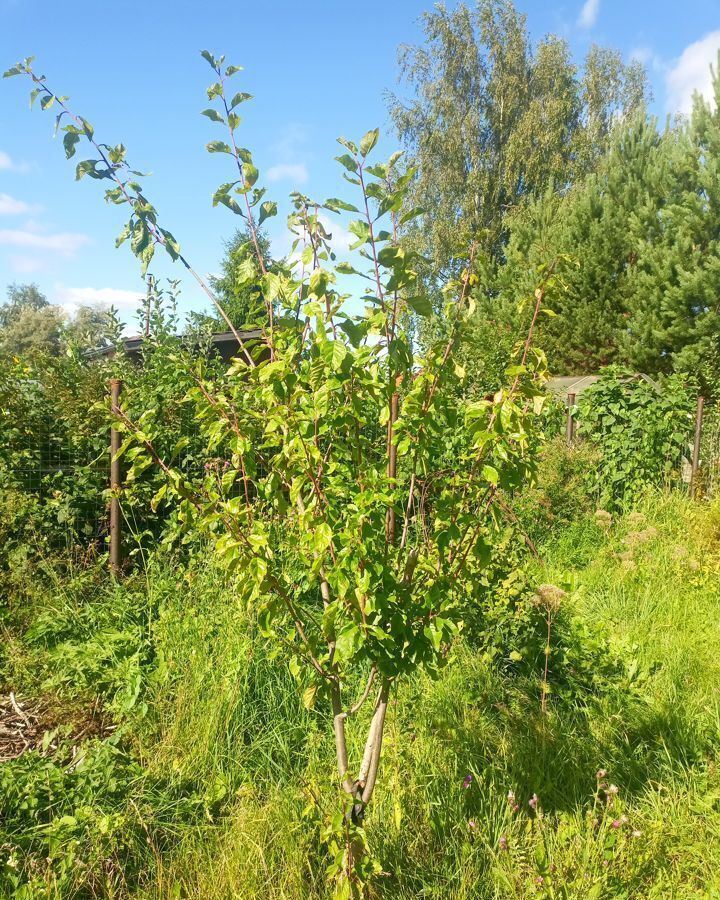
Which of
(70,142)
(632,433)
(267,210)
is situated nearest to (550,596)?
(267,210)

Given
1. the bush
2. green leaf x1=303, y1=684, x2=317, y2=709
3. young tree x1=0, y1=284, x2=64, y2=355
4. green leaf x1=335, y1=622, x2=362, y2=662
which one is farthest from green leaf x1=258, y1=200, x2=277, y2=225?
young tree x1=0, y1=284, x2=64, y2=355

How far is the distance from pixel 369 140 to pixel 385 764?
2.14m

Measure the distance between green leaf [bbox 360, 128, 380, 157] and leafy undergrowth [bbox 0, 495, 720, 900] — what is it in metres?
1.63

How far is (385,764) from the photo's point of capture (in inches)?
98.6

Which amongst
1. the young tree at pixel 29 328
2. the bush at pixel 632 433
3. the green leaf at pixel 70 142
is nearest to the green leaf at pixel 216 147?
the green leaf at pixel 70 142

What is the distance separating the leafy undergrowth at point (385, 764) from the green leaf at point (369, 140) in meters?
1.63

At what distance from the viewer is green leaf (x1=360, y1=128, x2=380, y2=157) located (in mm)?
1619

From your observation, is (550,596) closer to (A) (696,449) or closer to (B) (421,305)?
(B) (421,305)

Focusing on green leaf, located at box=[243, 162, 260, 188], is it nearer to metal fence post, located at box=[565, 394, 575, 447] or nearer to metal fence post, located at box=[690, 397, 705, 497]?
metal fence post, located at box=[565, 394, 575, 447]

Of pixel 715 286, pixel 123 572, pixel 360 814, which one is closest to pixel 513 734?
pixel 360 814

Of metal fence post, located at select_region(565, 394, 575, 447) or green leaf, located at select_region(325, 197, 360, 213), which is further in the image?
metal fence post, located at select_region(565, 394, 575, 447)

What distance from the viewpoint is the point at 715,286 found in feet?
43.4

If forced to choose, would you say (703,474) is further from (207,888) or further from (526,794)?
(207,888)

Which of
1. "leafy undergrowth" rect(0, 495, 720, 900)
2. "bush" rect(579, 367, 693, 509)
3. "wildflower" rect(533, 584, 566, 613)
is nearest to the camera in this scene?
"leafy undergrowth" rect(0, 495, 720, 900)
